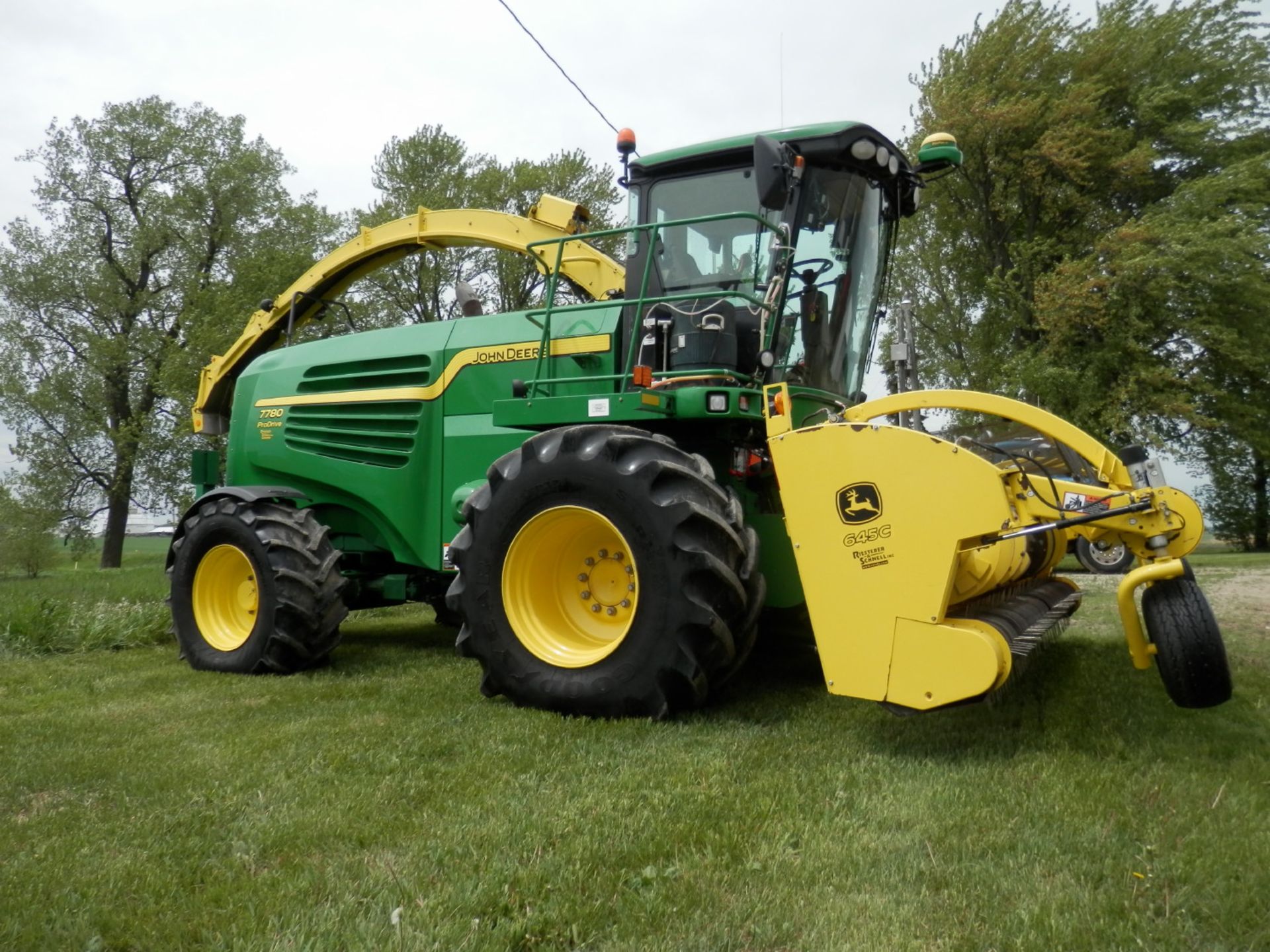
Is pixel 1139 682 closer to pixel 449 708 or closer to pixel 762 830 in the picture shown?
pixel 762 830

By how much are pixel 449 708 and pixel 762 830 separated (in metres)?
2.26

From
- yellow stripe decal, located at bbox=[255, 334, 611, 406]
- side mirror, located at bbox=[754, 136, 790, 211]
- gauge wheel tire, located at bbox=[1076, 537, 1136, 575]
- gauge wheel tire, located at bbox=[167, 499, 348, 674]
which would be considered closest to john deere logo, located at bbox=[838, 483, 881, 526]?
side mirror, located at bbox=[754, 136, 790, 211]

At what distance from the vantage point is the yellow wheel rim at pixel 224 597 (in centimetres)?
654

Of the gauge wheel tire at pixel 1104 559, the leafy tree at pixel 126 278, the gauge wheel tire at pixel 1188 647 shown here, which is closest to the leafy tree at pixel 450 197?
the leafy tree at pixel 126 278

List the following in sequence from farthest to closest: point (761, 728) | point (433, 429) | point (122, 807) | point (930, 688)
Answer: point (433, 429) < point (761, 728) < point (930, 688) < point (122, 807)

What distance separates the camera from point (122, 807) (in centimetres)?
324

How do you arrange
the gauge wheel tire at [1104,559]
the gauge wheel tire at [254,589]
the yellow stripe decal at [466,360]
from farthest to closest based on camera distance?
the gauge wheel tire at [1104,559] < the gauge wheel tire at [254,589] < the yellow stripe decal at [466,360]

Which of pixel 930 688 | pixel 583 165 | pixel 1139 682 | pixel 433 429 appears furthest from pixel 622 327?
pixel 583 165

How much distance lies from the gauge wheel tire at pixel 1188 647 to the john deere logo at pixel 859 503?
1093 millimetres

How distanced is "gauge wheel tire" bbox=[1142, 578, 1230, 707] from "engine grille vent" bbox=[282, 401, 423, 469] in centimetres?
465

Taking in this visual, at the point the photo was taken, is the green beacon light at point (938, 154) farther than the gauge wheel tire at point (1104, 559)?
No

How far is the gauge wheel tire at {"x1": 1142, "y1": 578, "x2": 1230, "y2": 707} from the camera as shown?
11.1ft

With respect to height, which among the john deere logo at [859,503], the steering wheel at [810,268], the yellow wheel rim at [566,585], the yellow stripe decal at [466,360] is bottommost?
A: the yellow wheel rim at [566,585]

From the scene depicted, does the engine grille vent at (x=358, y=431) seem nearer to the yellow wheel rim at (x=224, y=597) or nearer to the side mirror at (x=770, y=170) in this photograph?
the yellow wheel rim at (x=224, y=597)
